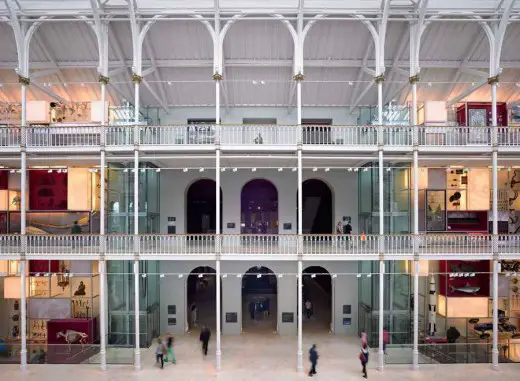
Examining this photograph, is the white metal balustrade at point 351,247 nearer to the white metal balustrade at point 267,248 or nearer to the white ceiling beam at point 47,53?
the white metal balustrade at point 267,248

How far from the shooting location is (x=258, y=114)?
68.4 ft

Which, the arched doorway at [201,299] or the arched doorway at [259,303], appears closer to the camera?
the arched doorway at [259,303]

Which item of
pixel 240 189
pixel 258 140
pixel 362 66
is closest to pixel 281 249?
pixel 258 140

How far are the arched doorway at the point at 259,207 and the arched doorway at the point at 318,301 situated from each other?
3511mm

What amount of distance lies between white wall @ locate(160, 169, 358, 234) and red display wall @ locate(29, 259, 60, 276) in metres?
5.12

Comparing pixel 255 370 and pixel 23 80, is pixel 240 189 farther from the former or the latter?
pixel 23 80

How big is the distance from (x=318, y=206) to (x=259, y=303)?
6.28m

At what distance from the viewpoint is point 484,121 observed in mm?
18406

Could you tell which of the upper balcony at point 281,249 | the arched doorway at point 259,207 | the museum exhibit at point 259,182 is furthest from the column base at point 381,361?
the arched doorway at point 259,207

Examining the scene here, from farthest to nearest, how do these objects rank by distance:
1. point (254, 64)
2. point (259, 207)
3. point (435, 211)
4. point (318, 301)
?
1. point (318, 301)
2. point (259, 207)
3. point (254, 64)
4. point (435, 211)

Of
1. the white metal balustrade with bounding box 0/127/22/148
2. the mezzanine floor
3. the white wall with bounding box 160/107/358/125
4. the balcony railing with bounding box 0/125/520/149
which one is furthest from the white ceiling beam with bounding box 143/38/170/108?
the mezzanine floor

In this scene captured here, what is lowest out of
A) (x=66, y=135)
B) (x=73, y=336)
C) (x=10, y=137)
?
(x=73, y=336)

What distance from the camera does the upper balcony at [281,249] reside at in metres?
15.7

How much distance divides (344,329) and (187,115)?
13.5 m
